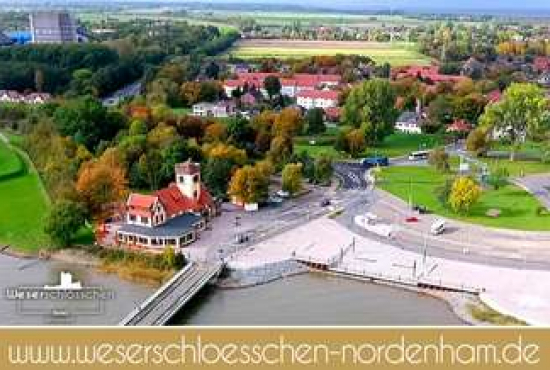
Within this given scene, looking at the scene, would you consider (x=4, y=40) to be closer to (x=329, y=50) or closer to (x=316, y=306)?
(x=329, y=50)

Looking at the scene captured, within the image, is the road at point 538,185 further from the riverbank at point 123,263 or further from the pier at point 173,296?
the riverbank at point 123,263

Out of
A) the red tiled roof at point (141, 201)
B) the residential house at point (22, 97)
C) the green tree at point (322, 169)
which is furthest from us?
the residential house at point (22, 97)

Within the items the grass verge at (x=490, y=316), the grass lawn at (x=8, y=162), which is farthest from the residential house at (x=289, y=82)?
the grass verge at (x=490, y=316)

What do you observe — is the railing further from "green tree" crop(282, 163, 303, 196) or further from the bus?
the bus

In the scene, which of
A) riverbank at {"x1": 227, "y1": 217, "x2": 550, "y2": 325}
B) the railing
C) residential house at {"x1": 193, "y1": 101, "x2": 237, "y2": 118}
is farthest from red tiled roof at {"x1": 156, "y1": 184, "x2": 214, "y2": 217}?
residential house at {"x1": 193, "y1": 101, "x2": 237, "y2": 118}

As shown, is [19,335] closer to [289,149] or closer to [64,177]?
[64,177]

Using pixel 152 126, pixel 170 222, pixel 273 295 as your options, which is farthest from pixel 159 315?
pixel 152 126
